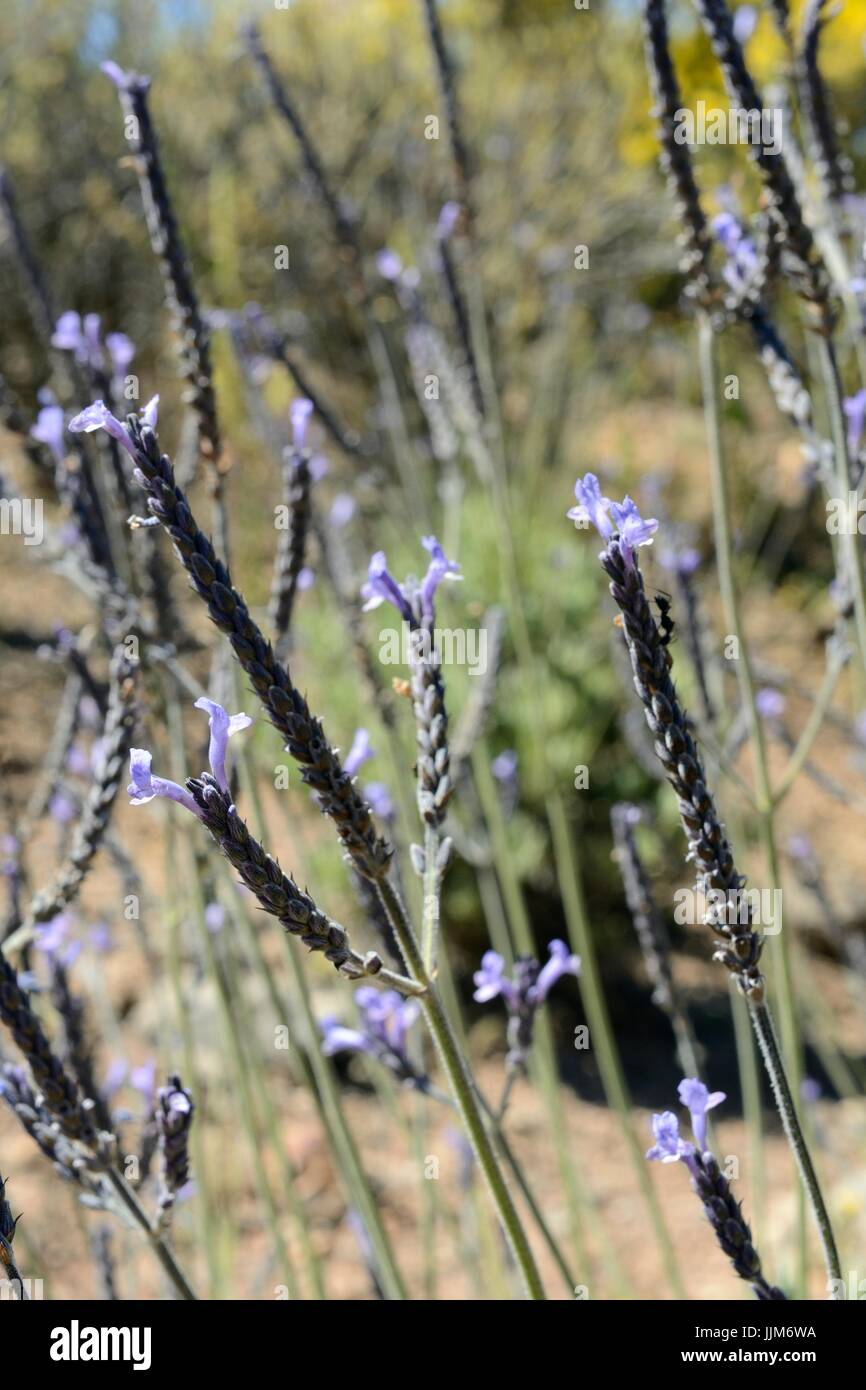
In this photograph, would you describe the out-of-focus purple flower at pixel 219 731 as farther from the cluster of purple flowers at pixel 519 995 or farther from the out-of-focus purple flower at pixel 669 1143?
the cluster of purple flowers at pixel 519 995

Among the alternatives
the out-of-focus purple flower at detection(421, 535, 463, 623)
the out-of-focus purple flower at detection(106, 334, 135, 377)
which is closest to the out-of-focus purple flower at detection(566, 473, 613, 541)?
the out-of-focus purple flower at detection(421, 535, 463, 623)

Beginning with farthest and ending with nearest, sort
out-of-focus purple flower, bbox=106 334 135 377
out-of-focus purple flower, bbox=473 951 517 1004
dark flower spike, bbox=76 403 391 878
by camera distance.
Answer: out-of-focus purple flower, bbox=106 334 135 377 < out-of-focus purple flower, bbox=473 951 517 1004 < dark flower spike, bbox=76 403 391 878

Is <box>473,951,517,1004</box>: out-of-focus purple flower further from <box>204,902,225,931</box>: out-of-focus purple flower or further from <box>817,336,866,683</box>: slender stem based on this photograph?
<box>204,902,225,931</box>: out-of-focus purple flower

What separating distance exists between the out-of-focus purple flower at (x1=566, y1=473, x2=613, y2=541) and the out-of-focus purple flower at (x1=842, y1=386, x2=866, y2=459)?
89 cm

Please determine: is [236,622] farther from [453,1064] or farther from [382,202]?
[382,202]

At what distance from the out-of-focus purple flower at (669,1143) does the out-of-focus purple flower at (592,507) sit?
47 centimetres

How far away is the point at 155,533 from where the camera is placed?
6.01 feet

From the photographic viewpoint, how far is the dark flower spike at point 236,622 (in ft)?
2.97

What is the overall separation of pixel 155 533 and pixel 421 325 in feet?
3.69

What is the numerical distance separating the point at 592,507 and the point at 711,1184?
543 mm

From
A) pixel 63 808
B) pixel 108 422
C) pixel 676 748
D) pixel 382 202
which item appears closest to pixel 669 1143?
pixel 676 748

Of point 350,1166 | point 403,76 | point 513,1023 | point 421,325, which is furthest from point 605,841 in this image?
point 403,76

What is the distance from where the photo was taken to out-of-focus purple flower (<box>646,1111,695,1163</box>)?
3.34ft
